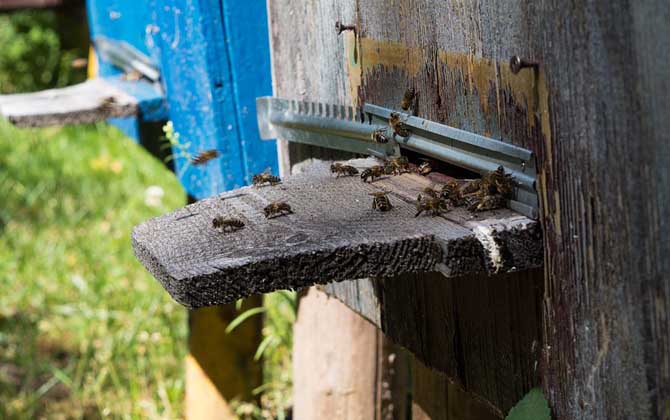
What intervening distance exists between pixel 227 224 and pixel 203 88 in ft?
4.12

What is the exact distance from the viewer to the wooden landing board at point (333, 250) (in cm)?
146

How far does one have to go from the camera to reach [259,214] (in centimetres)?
174

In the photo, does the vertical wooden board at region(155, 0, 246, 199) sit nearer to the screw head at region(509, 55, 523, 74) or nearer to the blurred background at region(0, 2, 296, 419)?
the blurred background at region(0, 2, 296, 419)

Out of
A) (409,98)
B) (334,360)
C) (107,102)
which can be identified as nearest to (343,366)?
(334,360)

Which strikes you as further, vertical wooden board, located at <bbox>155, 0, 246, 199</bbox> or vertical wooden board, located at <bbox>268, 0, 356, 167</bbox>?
vertical wooden board, located at <bbox>155, 0, 246, 199</bbox>

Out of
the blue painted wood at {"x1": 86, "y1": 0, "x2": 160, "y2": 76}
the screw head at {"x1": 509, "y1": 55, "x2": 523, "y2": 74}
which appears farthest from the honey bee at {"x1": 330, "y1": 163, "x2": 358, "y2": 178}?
the blue painted wood at {"x1": 86, "y1": 0, "x2": 160, "y2": 76}

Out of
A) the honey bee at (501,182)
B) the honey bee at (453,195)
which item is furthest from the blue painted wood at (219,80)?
the honey bee at (501,182)

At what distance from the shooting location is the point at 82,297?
17.9 ft

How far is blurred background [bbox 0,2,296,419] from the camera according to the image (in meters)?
4.50

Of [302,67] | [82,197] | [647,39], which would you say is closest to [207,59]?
[302,67]

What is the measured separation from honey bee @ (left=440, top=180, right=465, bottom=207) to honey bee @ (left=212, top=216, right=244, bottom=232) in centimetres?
34

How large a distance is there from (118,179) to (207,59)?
4.77 m

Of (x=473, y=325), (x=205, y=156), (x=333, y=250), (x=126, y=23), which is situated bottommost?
(x=473, y=325)

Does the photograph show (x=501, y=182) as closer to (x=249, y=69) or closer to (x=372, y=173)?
(x=372, y=173)
